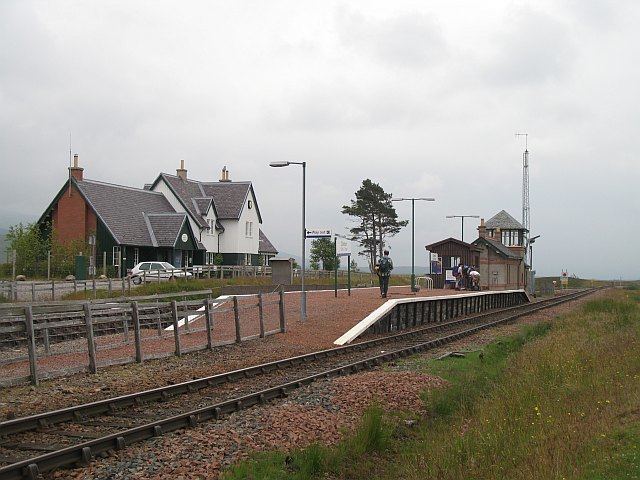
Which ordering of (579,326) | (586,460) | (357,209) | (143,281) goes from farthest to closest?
(357,209), (143,281), (579,326), (586,460)

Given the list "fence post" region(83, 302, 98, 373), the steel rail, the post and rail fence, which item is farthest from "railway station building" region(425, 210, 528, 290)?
"fence post" region(83, 302, 98, 373)

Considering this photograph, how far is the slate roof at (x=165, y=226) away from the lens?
53.9m

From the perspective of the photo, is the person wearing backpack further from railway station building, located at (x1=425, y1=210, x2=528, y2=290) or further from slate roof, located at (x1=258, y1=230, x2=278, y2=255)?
slate roof, located at (x1=258, y1=230, x2=278, y2=255)

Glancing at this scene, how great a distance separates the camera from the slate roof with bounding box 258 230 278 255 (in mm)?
74062

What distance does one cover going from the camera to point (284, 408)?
11844 mm

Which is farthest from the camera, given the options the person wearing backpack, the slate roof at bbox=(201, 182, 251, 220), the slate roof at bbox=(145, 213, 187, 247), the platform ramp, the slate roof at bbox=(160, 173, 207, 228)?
the slate roof at bbox=(201, 182, 251, 220)

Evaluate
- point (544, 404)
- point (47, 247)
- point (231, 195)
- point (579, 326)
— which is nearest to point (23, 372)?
point (544, 404)

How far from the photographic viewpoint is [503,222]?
8238 cm

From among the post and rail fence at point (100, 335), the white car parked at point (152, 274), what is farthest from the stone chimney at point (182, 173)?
the post and rail fence at point (100, 335)

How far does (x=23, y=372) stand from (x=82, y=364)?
1315 mm

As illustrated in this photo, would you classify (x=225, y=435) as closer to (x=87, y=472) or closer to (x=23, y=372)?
(x=87, y=472)

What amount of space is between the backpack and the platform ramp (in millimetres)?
2143

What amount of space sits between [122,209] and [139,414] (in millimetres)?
45344

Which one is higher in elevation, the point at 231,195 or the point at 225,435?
the point at 231,195
